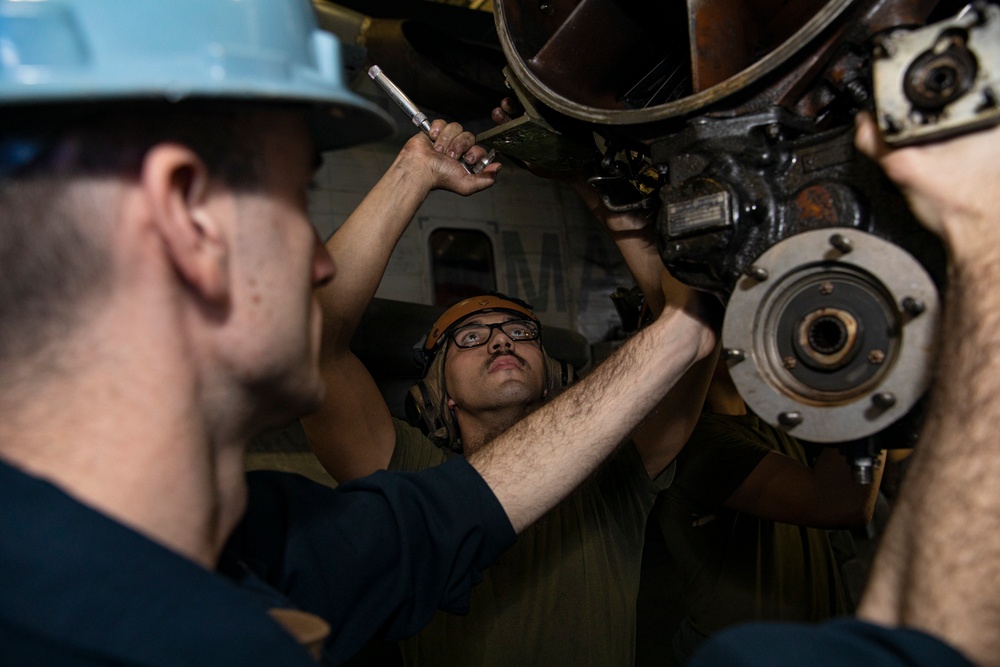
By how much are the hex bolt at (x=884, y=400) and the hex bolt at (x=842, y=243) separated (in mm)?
150

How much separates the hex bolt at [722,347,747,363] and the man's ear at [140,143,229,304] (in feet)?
1.80

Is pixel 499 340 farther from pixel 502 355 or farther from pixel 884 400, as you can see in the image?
pixel 884 400

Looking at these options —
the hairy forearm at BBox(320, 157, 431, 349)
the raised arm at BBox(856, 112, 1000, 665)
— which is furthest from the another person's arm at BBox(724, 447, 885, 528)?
the raised arm at BBox(856, 112, 1000, 665)

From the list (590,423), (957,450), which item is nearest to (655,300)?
(590,423)

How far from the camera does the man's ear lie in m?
0.59

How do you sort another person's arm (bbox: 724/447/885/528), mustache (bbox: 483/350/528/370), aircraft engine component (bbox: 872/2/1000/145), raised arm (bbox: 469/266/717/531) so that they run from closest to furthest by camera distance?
aircraft engine component (bbox: 872/2/1000/145)
raised arm (bbox: 469/266/717/531)
another person's arm (bbox: 724/447/885/528)
mustache (bbox: 483/350/528/370)

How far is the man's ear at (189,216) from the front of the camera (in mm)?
591

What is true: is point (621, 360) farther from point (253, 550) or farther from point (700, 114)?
point (253, 550)

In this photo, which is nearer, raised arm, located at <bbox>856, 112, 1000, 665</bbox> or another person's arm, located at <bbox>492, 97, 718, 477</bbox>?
raised arm, located at <bbox>856, 112, 1000, 665</bbox>

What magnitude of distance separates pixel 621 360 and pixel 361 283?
0.58 metres

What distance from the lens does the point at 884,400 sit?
70 cm

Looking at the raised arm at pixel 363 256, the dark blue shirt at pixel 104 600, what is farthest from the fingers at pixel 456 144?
the dark blue shirt at pixel 104 600

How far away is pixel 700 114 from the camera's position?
2.86 feet

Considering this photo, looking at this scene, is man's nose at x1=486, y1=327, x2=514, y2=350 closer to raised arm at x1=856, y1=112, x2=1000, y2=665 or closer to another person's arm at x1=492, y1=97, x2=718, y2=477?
another person's arm at x1=492, y1=97, x2=718, y2=477
